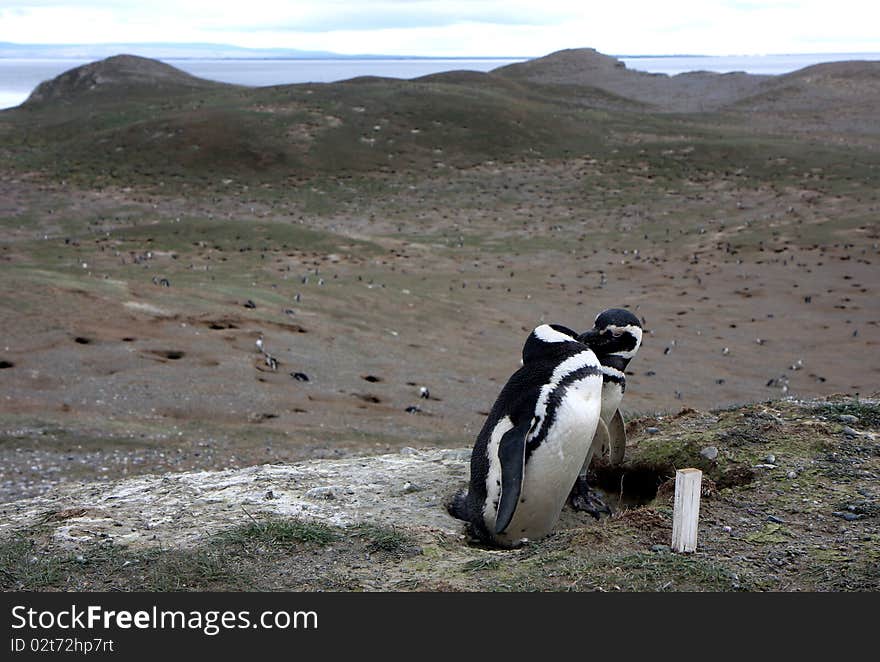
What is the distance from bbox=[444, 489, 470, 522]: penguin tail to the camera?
574 centimetres

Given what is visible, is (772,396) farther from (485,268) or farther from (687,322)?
(485,268)

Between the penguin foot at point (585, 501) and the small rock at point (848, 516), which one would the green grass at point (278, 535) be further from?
the small rock at point (848, 516)

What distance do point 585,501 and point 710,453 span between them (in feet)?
3.02

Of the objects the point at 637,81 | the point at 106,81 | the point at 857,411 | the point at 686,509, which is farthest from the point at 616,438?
the point at 637,81

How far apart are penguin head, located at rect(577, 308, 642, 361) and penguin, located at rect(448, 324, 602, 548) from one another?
45 cm

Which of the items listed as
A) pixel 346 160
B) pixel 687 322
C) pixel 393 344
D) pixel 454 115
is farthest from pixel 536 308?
pixel 454 115

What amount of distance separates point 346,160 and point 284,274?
1615 centimetres

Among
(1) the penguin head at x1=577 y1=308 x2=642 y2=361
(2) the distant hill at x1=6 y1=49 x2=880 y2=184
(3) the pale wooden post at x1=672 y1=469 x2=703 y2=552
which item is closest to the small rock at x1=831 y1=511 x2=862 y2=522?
(3) the pale wooden post at x1=672 y1=469 x2=703 y2=552

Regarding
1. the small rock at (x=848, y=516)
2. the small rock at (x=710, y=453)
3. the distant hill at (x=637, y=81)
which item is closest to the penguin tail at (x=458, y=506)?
the small rock at (x=710, y=453)

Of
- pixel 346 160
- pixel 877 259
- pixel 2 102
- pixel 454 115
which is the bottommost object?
pixel 877 259

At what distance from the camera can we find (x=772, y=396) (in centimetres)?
1239

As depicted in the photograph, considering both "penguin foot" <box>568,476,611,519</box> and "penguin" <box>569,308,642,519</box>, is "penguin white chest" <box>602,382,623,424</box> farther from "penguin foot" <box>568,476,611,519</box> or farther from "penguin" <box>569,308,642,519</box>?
"penguin foot" <box>568,476,611,519</box>

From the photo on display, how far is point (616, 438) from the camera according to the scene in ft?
20.7

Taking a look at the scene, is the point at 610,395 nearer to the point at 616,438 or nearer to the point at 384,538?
the point at 616,438
